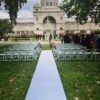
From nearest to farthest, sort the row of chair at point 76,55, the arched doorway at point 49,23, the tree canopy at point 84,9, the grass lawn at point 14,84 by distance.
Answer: the grass lawn at point 14,84 < the row of chair at point 76,55 < the tree canopy at point 84,9 < the arched doorway at point 49,23

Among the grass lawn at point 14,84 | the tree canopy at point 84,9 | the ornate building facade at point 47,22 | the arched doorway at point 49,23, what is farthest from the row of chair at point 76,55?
the ornate building facade at point 47,22

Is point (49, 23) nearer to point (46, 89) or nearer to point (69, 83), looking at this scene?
point (69, 83)

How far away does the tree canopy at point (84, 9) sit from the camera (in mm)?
40875

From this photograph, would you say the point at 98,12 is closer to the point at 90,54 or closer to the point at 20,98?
the point at 90,54

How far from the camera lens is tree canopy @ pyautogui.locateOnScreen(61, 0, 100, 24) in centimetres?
4088

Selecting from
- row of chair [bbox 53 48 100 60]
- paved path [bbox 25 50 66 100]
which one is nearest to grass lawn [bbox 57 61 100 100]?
paved path [bbox 25 50 66 100]

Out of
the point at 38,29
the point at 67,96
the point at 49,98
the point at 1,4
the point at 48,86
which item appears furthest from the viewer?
the point at 38,29

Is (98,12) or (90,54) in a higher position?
(98,12)

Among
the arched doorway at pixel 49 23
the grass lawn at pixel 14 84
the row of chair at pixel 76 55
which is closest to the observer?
the grass lawn at pixel 14 84

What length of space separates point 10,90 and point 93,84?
3085 millimetres

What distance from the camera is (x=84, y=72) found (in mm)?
18766

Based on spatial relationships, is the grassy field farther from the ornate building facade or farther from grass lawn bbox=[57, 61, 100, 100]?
the ornate building facade

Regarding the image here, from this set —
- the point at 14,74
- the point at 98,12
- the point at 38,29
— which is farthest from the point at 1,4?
the point at 38,29

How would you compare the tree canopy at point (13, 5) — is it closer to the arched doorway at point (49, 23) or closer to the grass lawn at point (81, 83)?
Result: the grass lawn at point (81, 83)
